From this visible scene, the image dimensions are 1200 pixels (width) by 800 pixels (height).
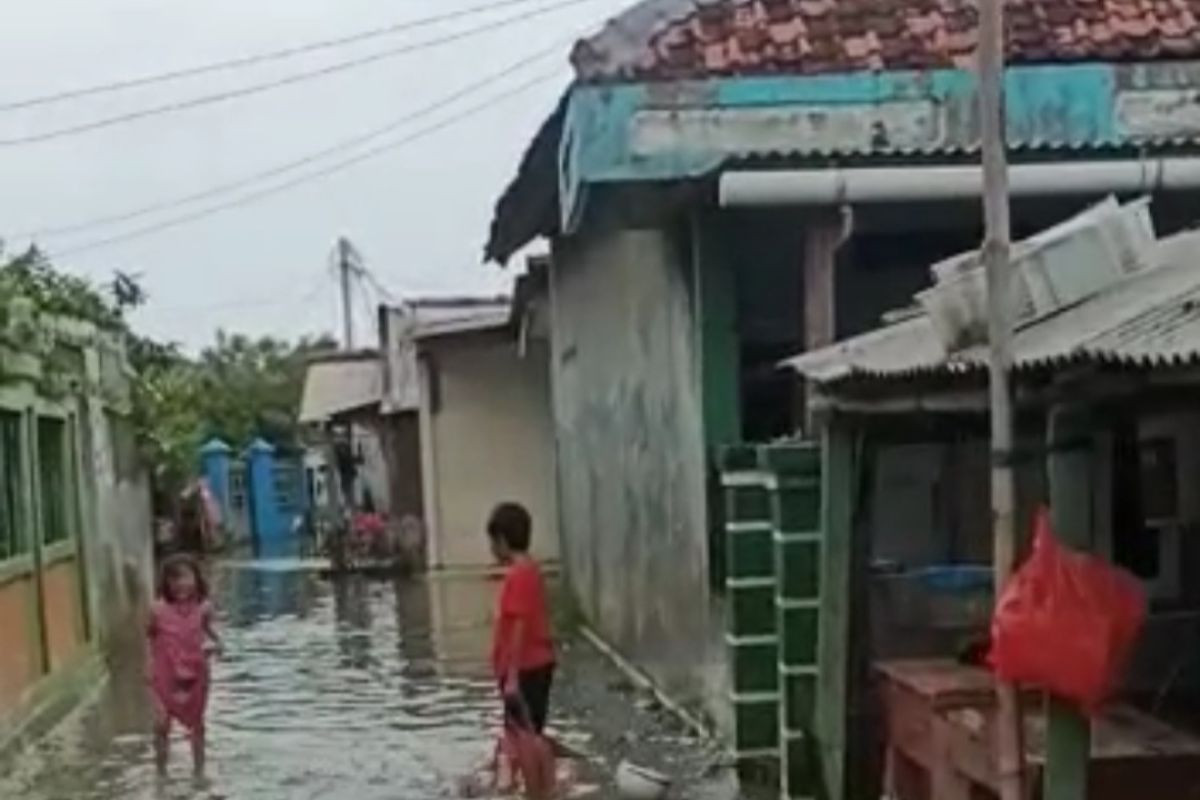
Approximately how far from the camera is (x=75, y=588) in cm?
1920

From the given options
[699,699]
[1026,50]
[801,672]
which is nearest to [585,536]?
[699,699]

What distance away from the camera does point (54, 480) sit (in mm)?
18719

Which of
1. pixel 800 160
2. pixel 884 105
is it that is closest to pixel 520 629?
pixel 800 160

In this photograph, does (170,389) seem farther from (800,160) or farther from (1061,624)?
(1061,624)

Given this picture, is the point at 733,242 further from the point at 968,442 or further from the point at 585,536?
the point at 585,536

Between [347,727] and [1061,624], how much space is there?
8.94 metres

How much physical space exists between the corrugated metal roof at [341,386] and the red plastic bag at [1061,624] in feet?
101

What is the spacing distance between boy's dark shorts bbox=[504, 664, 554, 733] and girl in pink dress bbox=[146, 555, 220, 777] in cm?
259

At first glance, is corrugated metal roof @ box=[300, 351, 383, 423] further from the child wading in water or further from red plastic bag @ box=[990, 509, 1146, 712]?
red plastic bag @ box=[990, 509, 1146, 712]

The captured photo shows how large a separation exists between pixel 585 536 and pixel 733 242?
25.6 ft

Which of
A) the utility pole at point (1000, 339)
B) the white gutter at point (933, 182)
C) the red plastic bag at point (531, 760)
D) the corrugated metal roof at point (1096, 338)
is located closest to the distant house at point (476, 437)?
the white gutter at point (933, 182)

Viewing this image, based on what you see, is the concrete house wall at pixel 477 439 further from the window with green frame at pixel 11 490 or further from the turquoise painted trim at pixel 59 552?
the window with green frame at pixel 11 490

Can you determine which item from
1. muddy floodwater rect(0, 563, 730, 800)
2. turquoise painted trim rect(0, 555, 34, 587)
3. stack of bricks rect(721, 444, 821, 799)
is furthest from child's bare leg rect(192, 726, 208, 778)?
stack of bricks rect(721, 444, 821, 799)

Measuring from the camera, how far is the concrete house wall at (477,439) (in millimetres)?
30688
